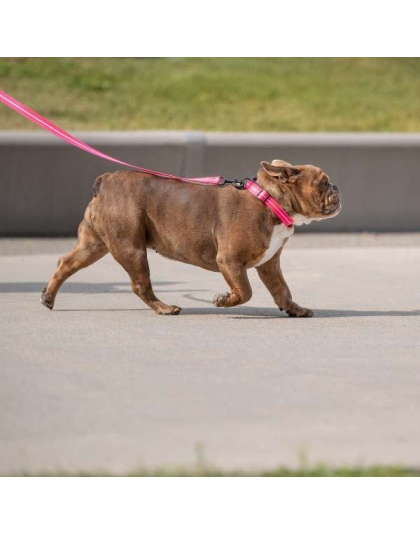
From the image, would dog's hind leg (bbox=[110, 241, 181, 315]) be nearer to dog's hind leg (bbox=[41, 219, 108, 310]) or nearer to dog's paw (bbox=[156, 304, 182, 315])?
dog's paw (bbox=[156, 304, 182, 315])

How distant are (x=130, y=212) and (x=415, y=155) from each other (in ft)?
19.0

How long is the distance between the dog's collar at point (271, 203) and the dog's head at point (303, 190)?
7 cm

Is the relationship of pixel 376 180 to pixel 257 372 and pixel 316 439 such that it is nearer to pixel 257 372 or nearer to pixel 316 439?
pixel 257 372

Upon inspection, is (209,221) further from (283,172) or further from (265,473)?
(265,473)

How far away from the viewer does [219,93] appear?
1806 centimetres

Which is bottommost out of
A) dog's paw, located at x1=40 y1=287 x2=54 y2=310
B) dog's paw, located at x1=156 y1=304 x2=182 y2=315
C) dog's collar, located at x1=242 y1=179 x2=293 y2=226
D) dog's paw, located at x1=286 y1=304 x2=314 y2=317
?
dog's paw, located at x1=40 y1=287 x2=54 y2=310

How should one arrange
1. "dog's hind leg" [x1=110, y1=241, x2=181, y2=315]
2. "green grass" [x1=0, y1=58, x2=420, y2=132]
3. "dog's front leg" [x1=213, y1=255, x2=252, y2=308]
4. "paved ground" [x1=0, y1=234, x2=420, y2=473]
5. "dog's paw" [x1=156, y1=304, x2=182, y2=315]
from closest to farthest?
"paved ground" [x1=0, y1=234, x2=420, y2=473], "dog's front leg" [x1=213, y1=255, x2=252, y2=308], "dog's hind leg" [x1=110, y1=241, x2=181, y2=315], "dog's paw" [x1=156, y1=304, x2=182, y2=315], "green grass" [x1=0, y1=58, x2=420, y2=132]

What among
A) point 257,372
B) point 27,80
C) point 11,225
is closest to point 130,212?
point 257,372

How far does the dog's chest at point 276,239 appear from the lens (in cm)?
793

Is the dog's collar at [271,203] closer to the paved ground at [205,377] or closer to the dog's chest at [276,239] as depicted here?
the dog's chest at [276,239]

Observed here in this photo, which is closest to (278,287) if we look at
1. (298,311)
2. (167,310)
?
(298,311)

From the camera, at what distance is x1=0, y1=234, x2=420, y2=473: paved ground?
5.30 metres

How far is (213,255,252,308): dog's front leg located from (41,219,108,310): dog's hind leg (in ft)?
2.95

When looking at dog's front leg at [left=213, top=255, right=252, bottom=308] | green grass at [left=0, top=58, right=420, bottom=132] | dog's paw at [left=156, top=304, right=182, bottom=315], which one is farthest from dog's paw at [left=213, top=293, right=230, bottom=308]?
green grass at [left=0, top=58, right=420, bottom=132]
